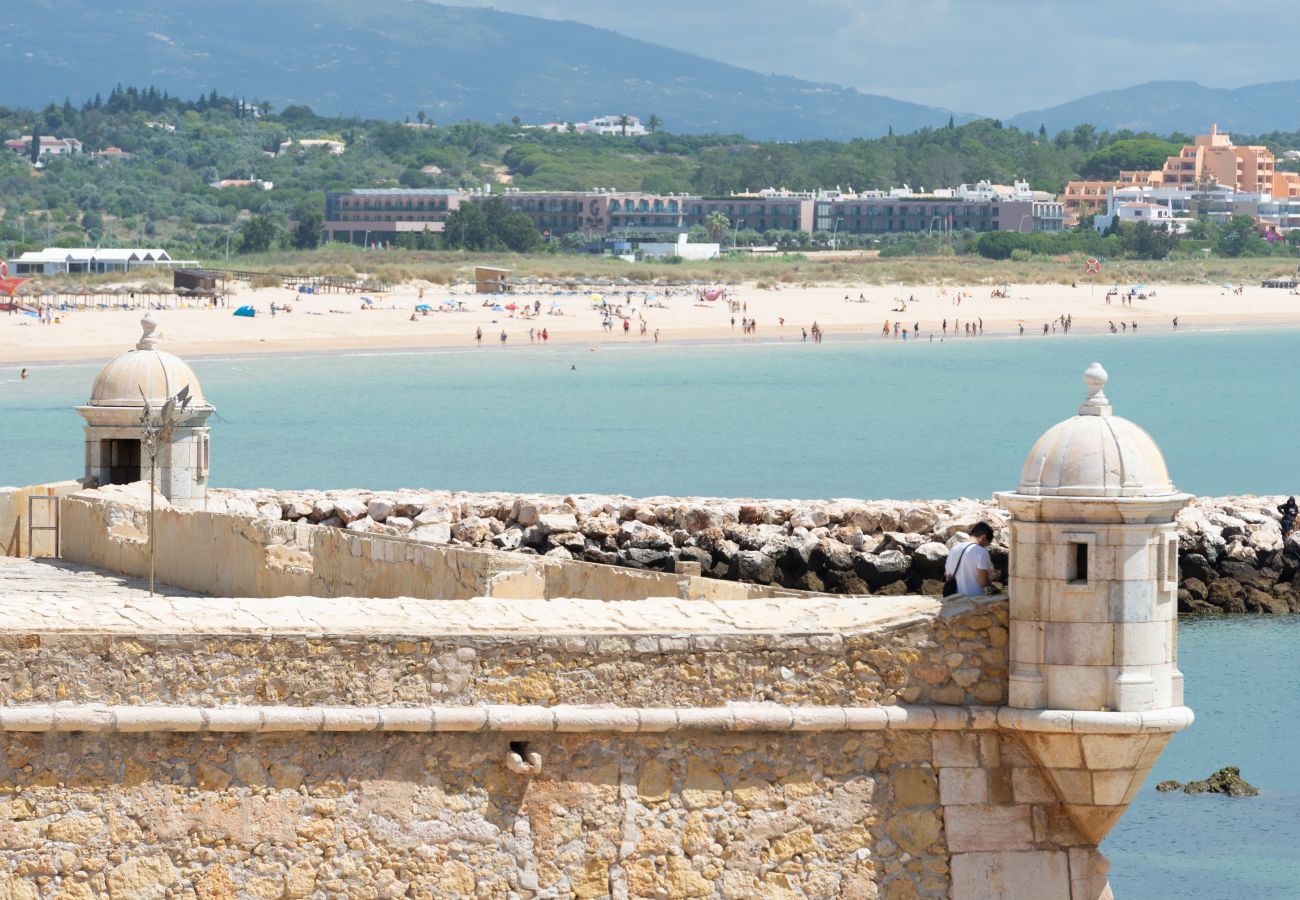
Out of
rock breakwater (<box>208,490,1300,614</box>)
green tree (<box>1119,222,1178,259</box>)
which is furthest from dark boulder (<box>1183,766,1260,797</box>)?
green tree (<box>1119,222,1178,259</box>)

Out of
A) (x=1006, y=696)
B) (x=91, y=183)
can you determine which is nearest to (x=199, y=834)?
(x=1006, y=696)

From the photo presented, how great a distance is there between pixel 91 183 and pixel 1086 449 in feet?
622

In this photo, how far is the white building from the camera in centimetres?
11206

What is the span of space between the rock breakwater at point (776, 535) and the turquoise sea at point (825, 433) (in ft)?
3.94

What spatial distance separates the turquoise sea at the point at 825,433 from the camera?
1952cm

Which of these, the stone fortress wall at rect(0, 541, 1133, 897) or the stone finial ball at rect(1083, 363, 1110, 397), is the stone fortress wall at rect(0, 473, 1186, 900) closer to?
the stone fortress wall at rect(0, 541, 1133, 897)

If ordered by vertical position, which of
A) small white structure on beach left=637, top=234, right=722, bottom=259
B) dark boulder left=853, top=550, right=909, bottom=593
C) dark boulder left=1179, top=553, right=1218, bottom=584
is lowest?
dark boulder left=1179, top=553, right=1218, bottom=584

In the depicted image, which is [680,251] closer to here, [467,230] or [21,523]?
[467,230]

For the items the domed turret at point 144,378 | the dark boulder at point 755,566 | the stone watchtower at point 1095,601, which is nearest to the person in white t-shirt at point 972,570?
the stone watchtower at point 1095,601

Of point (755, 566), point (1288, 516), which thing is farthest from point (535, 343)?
point (755, 566)

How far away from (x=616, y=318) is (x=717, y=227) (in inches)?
3006

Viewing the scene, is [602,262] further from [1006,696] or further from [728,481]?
Result: [1006,696]

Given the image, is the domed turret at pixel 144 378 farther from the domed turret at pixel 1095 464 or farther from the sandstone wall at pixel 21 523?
the domed turret at pixel 1095 464

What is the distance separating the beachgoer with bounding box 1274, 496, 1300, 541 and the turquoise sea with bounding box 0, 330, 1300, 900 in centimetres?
296
